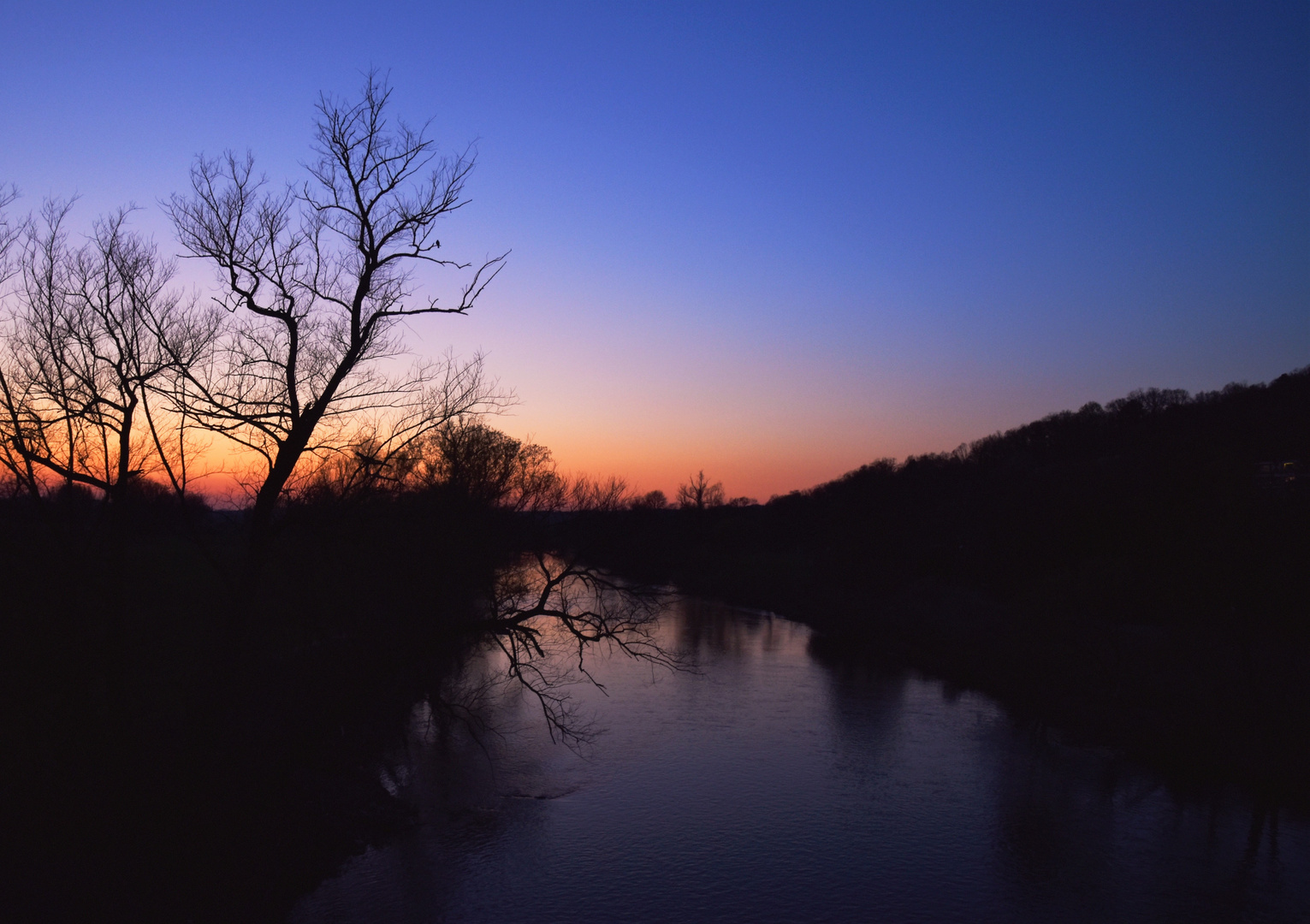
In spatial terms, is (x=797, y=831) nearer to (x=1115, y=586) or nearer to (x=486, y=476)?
(x=486, y=476)

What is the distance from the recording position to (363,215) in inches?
343

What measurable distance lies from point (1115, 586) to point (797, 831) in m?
14.2

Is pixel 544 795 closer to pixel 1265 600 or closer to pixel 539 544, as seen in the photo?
pixel 539 544

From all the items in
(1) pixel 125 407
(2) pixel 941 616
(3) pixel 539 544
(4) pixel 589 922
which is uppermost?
(1) pixel 125 407

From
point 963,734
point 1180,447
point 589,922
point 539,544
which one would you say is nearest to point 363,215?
point 539,544

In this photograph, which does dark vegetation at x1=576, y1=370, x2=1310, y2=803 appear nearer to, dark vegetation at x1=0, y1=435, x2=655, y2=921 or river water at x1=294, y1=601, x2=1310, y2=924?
river water at x1=294, y1=601, x2=1310, y2=924

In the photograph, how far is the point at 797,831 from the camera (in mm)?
15227

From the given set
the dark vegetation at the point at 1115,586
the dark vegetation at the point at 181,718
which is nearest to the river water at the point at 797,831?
the dark vegetation at the point at 181,718

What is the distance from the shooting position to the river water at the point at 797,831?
12.7 m

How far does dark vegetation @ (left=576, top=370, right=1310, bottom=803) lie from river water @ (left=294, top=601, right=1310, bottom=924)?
2.86m

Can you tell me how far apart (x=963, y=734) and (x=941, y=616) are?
1433 centimetres

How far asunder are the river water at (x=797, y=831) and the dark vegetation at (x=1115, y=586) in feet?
9.39

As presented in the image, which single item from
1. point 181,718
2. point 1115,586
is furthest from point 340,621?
point 1115,586

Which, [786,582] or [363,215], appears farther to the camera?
[786,582]
